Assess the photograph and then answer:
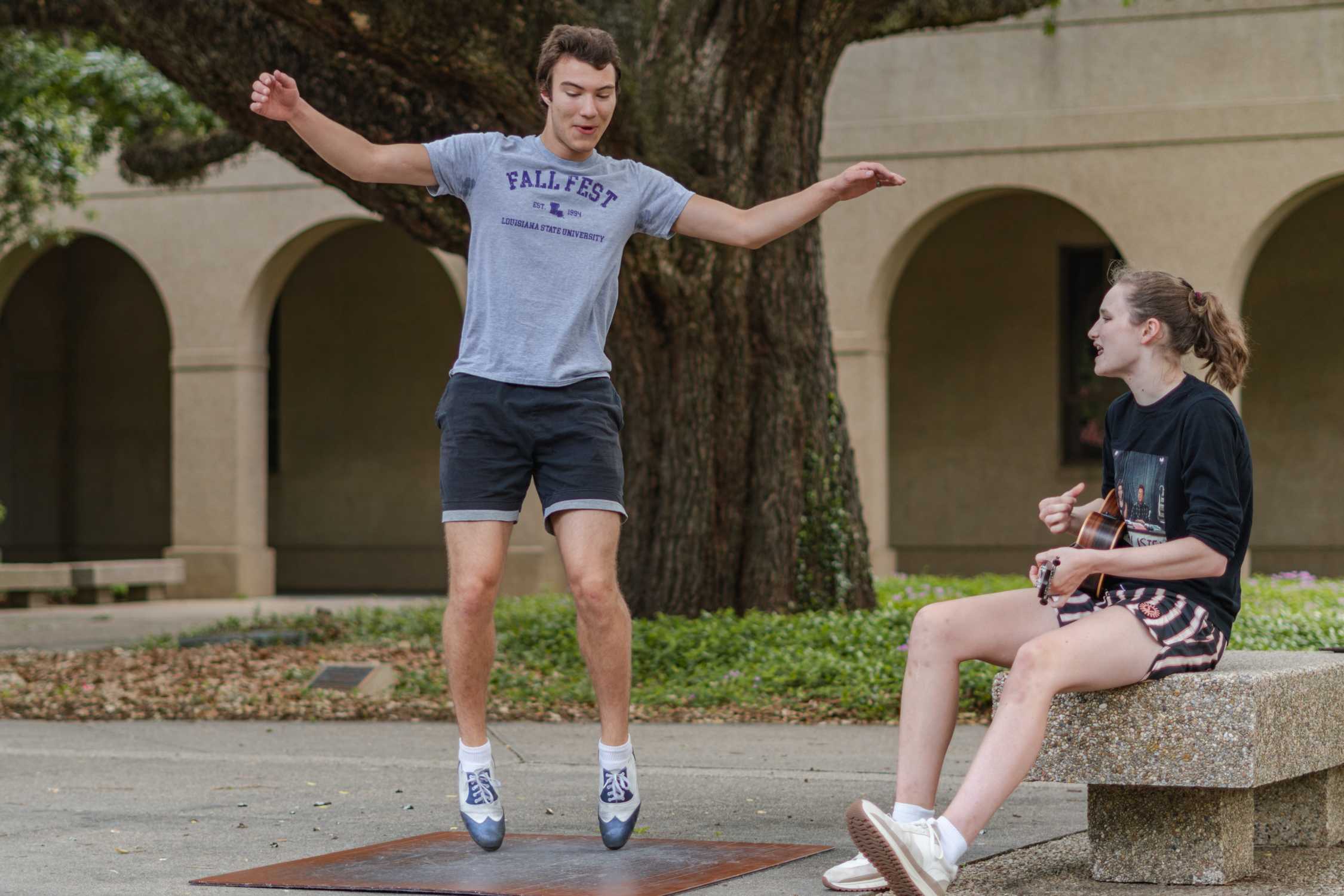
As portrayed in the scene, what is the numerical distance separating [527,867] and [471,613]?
66 cm

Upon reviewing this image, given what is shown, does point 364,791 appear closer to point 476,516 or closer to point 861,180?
point 476,516

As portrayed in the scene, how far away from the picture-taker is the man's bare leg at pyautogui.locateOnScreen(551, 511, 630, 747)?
4.32 m

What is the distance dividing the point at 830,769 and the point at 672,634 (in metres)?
2.96

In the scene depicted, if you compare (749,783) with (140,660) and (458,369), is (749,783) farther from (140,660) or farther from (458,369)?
(140,660)

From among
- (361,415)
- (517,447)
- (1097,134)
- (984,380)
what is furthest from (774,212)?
(361,415)

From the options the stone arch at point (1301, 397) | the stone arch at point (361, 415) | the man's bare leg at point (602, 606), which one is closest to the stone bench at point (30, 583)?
the stone arch at point (361, 415)

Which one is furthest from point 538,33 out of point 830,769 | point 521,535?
point 521,535

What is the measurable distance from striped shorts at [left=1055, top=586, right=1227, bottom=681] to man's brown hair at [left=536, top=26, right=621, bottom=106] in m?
1.78

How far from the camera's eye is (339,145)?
4.23 m

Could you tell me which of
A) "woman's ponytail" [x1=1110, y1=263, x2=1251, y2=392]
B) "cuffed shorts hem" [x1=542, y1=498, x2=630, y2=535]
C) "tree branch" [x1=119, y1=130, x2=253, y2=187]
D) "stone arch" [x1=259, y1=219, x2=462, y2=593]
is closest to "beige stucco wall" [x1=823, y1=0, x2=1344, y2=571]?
"tree branch" [x1=119, y1=130, x2=253, y2=187]

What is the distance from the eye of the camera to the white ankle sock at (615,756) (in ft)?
14.1

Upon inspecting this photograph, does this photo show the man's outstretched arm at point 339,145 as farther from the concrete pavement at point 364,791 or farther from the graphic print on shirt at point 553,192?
the concrete pavement at point 364,791

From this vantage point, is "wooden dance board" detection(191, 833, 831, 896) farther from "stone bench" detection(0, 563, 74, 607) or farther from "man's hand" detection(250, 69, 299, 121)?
"stone bench" detection(0, 563, 74, 607)

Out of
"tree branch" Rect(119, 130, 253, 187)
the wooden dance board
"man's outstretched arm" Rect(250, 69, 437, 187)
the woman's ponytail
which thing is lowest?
A: the wooden dance board
